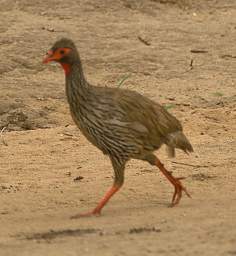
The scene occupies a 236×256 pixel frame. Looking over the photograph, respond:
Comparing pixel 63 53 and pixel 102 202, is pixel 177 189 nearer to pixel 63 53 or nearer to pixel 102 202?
pixel 102 202

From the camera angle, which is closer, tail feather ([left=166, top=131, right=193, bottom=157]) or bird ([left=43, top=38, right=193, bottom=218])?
bird ([left=43, top=38, right=193, bottom=218])

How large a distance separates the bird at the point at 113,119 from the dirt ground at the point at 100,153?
1.40 ft

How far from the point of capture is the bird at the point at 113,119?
889cm

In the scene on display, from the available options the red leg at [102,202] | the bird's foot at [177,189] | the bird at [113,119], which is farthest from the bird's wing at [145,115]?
the red leg at [102,202]

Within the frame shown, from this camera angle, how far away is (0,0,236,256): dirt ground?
777 cm

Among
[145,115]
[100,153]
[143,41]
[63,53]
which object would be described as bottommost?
[143,41]

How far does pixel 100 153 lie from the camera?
36.6 feet

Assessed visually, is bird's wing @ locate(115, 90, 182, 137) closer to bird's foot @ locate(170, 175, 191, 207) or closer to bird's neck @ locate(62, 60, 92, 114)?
bird's neck @ locate(62, 60, 92, 114)

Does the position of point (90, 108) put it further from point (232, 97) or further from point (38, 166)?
point (232, 97)

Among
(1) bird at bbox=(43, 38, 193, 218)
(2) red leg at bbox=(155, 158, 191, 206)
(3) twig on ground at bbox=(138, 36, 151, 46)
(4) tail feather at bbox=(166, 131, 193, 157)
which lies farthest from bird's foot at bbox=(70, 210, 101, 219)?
(3) twig on ground at bbox=(138, 36, 151, 46)

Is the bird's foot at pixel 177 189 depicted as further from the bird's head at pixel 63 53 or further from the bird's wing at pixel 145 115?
the bird's head at pixel 63 53

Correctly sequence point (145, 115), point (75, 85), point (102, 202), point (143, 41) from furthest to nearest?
point (143, 41)
point (145, 115)
point (75, 85)
point (102, 202)

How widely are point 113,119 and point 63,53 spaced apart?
663 mm

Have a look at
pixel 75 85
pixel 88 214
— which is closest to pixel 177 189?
pixel 88 214
